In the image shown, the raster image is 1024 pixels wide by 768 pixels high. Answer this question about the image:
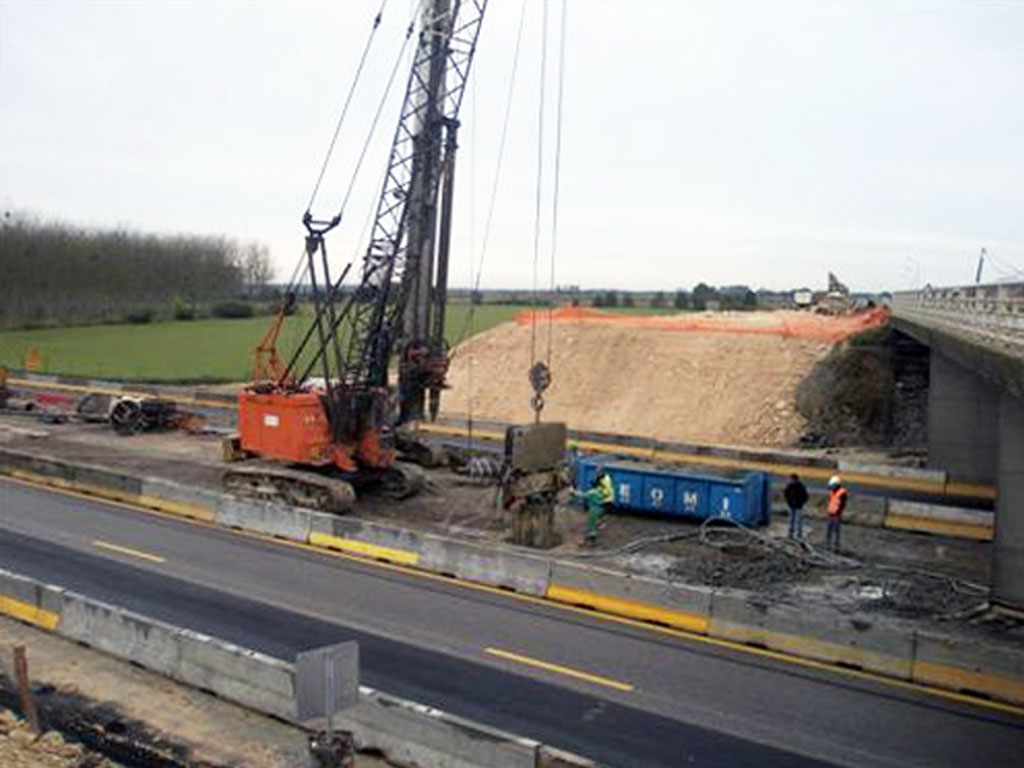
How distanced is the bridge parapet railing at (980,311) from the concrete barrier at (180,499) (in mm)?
17582

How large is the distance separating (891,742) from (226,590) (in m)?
11.7

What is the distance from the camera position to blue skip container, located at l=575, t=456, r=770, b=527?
2545cm

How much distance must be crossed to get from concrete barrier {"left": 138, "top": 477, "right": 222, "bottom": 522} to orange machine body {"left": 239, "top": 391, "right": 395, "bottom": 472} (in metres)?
1.96

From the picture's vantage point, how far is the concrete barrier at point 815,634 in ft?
50.9

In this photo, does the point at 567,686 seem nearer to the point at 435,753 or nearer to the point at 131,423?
the point at 435,753

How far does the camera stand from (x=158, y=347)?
86688 millimetres

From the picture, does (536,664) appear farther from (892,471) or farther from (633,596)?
(892,471)

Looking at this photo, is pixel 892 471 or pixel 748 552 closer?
pixel 748 552

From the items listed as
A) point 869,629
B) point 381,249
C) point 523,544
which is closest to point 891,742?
point 869,629

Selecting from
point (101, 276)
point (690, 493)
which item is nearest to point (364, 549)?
point (690, 493)

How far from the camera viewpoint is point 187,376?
218ft

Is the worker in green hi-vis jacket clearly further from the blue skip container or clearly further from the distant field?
the distant field

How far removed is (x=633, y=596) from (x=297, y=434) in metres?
11.5

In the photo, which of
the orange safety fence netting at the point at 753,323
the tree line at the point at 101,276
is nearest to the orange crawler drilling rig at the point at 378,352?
the orange safety fence netting at the point at 753,323
